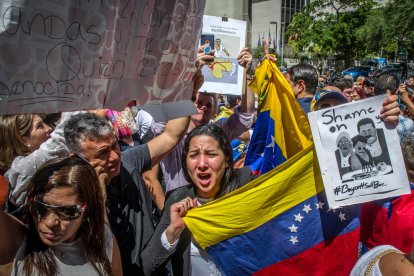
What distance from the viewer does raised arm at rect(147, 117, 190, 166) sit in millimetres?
3377

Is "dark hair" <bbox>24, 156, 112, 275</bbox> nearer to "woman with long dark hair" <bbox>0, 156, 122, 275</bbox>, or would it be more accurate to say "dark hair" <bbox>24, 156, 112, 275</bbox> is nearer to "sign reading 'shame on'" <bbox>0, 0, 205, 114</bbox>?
"woman with long dark hair" <bbox>0, 156, 122, 275</bbox>

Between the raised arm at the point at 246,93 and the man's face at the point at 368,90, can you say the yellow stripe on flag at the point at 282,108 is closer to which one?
the raised arm at the point at 246,93

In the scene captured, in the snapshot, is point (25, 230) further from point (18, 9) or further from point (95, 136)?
point (18, 9)

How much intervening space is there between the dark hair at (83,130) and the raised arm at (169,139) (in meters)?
0.52

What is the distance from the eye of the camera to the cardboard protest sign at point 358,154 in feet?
9.07

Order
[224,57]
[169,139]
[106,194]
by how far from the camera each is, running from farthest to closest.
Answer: [224,57] < [169,139] < [106,194]

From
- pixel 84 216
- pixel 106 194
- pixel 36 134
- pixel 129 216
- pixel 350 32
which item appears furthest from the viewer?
pixel 350 32

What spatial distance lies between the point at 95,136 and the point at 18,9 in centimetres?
110

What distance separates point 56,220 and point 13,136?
1.11 m

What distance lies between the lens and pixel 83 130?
9.41ft

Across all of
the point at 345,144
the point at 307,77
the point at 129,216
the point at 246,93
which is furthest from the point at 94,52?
the point at 307,77

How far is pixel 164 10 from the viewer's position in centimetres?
251

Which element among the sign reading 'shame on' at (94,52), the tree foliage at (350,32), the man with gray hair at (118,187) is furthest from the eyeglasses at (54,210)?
the tree foliage at (350,32)

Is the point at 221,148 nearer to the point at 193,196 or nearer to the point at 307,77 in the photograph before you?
the point at 193,196
